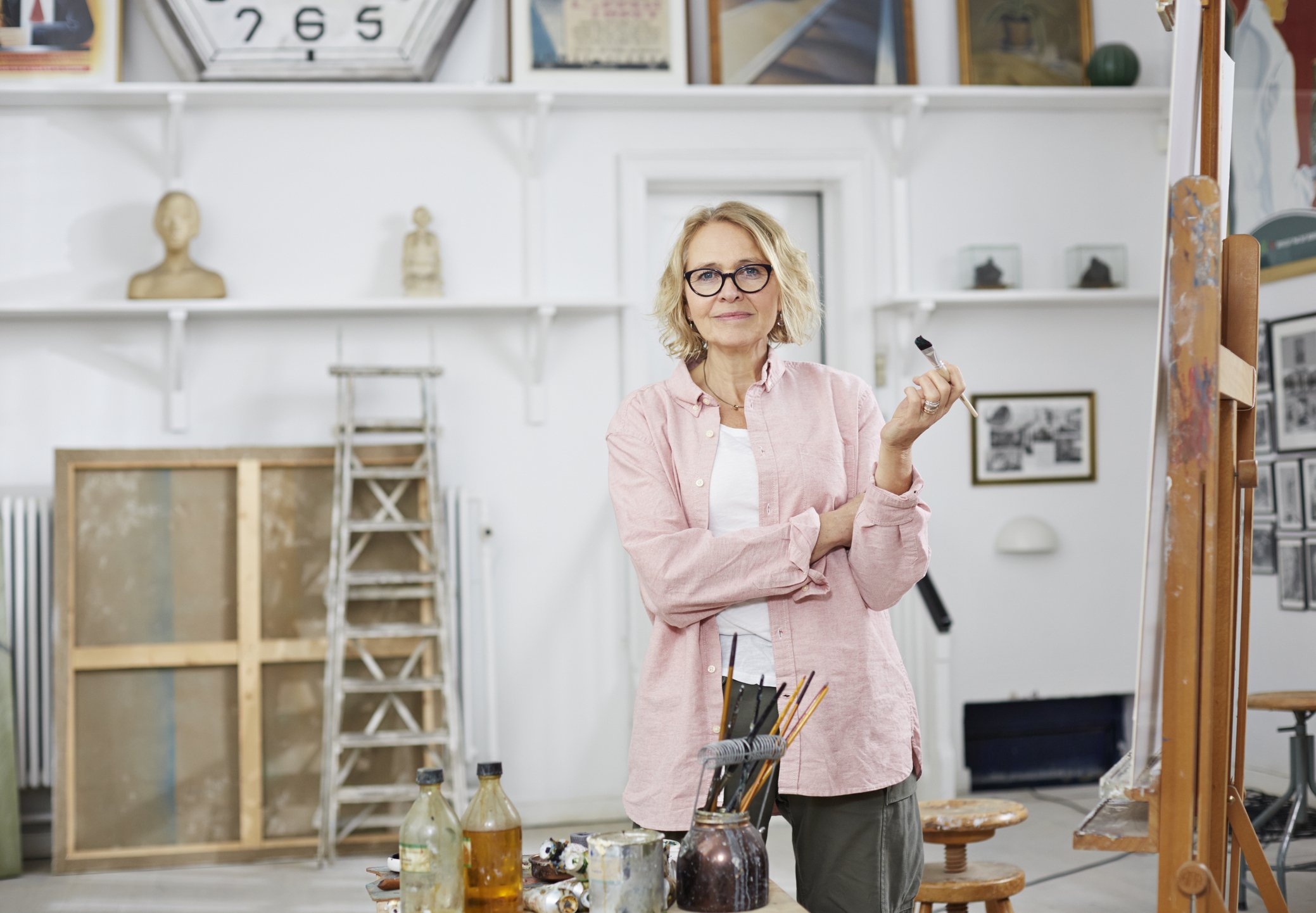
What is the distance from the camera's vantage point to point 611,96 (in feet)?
14.0

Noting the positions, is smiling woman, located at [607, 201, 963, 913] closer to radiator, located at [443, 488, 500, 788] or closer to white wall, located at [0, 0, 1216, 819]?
radiator, located at [443, 488, 500, 788]

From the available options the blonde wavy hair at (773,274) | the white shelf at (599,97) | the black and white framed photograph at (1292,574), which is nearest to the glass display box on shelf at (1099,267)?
the white shelf at (599,97)

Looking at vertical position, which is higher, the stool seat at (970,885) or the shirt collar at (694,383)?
the shirt collar at (694,383)

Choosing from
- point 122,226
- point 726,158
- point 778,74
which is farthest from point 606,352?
point 122,226

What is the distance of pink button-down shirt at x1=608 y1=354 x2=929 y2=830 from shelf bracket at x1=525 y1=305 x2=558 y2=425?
253 cm

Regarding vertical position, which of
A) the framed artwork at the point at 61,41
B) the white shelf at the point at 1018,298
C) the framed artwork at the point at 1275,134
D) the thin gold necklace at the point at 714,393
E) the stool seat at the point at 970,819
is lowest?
the stool seat at the point at 970,819

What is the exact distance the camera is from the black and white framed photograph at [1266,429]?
159 inches

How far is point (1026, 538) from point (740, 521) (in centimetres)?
299

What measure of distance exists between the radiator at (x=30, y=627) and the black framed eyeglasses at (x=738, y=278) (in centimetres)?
306

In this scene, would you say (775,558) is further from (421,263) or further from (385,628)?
(421,263)

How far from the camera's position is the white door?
4.49 m

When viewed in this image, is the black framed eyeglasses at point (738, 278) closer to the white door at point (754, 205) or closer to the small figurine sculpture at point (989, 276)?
the white door at point (754, 205)

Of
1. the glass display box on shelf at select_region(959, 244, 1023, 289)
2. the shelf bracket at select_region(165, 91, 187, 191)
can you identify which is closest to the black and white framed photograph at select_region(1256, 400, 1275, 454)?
the glass display box on shelf at select_region(959, 244, 1023, 289)

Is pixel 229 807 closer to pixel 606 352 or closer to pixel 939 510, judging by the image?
pixel 606 352
